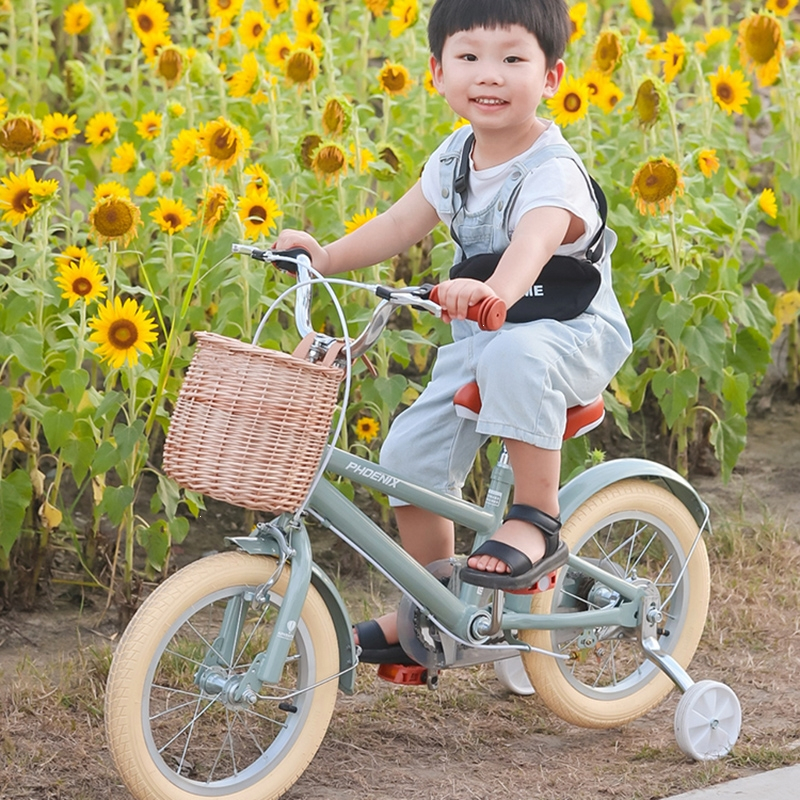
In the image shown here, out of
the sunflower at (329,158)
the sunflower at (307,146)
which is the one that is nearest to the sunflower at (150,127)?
the sunflower at (307,146)

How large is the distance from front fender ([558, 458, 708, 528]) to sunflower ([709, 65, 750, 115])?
1453 mm

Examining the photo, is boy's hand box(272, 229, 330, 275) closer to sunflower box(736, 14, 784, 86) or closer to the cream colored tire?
the cream colored tire

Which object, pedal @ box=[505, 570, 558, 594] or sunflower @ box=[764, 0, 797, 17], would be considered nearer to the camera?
pedal @ box=[505, 570, 558, 594]

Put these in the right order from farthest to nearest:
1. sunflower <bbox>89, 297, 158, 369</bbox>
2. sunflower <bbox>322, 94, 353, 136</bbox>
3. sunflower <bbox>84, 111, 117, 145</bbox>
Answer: sunflower <bbox>84, 111, 117, 145</bbox>, sunflower <bbox>322, 94, 353, 136</bbox>, sunflower <bbox>89, 297, 158, 369</bbox>

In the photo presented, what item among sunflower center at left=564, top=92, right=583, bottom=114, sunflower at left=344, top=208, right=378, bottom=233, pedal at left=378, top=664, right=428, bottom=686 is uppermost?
sunflower center at left=564, top=92, right=583, bottom=114

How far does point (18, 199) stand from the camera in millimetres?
3326

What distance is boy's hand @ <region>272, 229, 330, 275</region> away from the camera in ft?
8.72

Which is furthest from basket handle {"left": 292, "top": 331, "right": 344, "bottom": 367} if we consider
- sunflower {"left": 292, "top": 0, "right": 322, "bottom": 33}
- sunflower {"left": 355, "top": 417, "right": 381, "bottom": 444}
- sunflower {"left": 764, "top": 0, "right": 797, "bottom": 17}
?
sunflower {"left": 764, "top": 0, "right": 797, "bottom": 17}

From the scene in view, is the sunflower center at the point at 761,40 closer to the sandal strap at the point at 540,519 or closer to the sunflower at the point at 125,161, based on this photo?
the sunflower at the point at 125,161

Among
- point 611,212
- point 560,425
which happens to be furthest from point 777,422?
point 560,425

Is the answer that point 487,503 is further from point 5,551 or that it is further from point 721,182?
point 721,182

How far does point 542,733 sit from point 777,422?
200 cm

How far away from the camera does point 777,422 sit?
4.75 m

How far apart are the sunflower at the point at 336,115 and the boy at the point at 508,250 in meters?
Answer: 0.91
